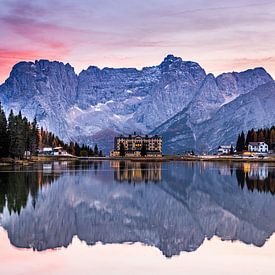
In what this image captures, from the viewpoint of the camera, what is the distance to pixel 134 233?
32.2 metres

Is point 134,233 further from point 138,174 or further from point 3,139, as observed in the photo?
point 3,139

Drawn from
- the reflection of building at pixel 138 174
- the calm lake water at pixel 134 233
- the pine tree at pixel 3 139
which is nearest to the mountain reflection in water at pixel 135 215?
the calm lake water at pixel 134 233

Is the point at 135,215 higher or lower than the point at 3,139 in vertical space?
lower

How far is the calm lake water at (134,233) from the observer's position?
2388 centimetres

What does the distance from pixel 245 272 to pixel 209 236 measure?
913 cm

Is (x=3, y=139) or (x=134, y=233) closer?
(x=134, y=233)

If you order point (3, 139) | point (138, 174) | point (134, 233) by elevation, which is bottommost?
point (134, 233)

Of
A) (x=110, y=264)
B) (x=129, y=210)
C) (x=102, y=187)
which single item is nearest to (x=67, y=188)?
(x=102, y=187)

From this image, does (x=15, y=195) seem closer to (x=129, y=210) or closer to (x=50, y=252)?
(x=129, y=210)

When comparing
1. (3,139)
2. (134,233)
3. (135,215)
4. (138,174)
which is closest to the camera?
(134,233)

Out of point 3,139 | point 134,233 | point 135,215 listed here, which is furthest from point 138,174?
point 134,233

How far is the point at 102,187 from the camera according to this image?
65.1 metres

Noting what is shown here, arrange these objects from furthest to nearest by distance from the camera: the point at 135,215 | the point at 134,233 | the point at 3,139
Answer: the point at 3,139
the point at 135,215
the point at 134,233

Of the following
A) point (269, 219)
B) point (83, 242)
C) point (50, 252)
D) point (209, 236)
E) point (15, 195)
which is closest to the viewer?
point (50, 252)
